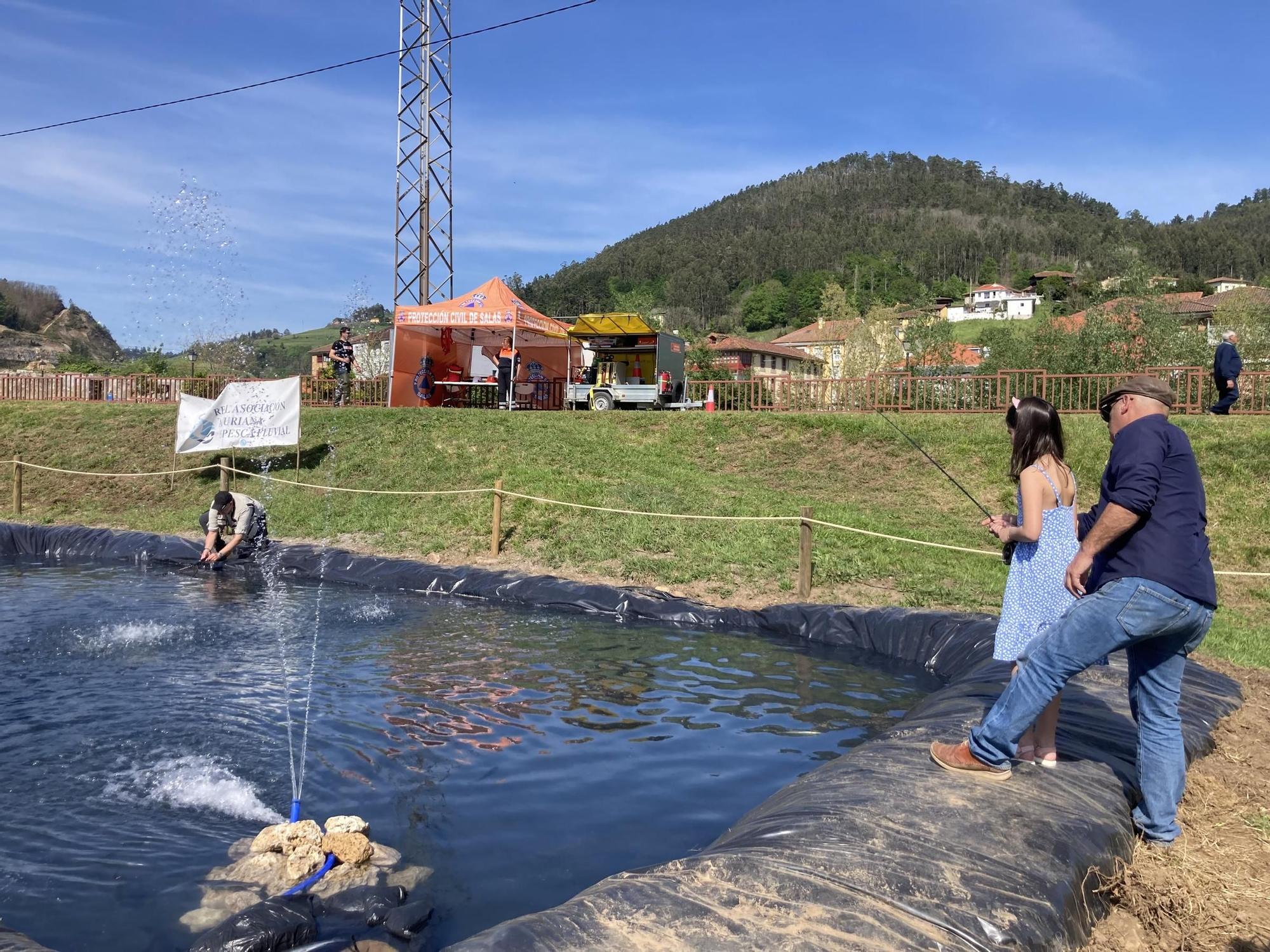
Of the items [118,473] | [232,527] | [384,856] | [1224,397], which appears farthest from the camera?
[118,473]

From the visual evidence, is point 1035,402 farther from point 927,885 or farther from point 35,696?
point 35,696

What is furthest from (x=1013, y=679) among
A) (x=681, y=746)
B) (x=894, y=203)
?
(x=894, y=203)

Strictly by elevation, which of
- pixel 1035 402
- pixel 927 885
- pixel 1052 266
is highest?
pixel 1052 266

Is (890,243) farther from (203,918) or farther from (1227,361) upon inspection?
(203,918)

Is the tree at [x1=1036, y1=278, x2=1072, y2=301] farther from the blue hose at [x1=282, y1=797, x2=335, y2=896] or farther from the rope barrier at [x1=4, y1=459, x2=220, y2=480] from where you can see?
the blue hose at [x1=282, y1=797, x2=335, y2=896]

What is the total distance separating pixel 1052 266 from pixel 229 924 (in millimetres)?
172631

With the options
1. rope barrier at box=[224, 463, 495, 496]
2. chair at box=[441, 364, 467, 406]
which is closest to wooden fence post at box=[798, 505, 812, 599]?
rope barrier at box=[224, 463, 495, 496]

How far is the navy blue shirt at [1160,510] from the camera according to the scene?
368 cm

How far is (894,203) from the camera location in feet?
614

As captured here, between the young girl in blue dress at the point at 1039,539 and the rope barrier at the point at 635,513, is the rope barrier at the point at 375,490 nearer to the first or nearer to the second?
the rope barrier at the point at 635,513

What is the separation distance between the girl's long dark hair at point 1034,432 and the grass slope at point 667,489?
509 cm

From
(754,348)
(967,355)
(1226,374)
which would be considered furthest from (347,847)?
(754,348)

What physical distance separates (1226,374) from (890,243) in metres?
158

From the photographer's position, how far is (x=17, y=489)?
1809 centimetres
